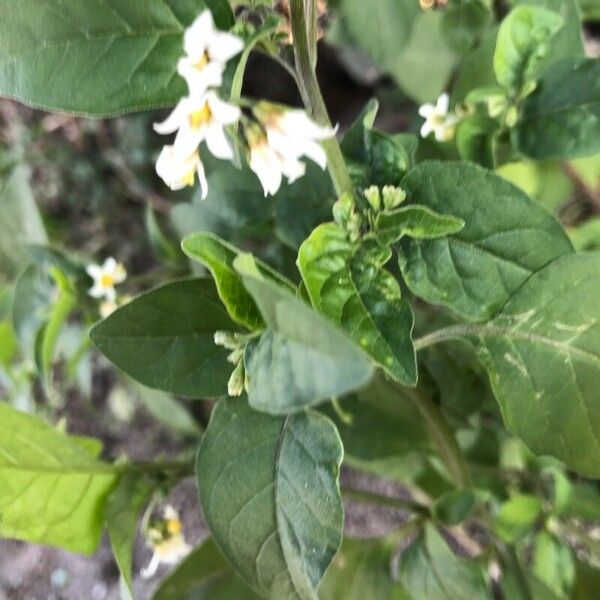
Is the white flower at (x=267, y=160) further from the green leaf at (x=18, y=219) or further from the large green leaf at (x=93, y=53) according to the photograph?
the green leaf at (x=18, y=219)

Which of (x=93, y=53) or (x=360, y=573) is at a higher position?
(x=93, y=53)

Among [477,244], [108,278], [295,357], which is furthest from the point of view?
[108,278]

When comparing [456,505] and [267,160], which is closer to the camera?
[267,160]

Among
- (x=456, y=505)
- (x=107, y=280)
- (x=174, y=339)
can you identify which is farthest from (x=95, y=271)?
(x=456, y=505)

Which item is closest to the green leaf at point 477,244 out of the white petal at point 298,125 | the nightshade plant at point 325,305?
the nightshade plant at point 325,305

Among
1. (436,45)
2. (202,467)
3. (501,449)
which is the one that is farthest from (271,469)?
(436,45)

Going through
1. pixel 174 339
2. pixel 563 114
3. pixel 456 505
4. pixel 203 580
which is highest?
pixel 563 114

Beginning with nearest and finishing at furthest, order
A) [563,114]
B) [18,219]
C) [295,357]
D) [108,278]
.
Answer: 1. [295,357]
2. [563,114]
3. [108,278]
4. [18,219]

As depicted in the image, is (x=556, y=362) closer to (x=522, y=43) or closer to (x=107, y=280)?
(x=522, y=43)

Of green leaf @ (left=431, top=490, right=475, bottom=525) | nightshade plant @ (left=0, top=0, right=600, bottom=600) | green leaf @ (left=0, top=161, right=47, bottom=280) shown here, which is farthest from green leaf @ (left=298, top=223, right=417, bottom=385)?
green leaf @ (left=0, top=161, right=47, bottom=280)
